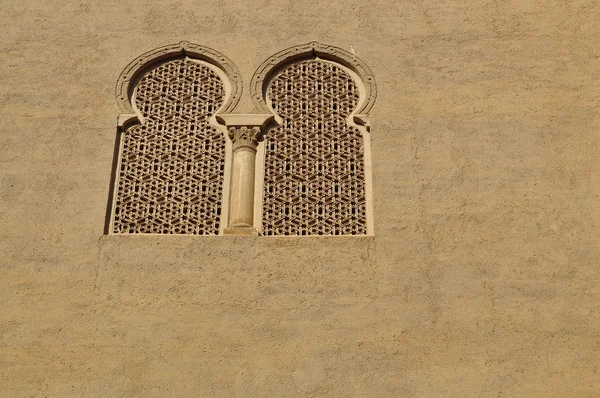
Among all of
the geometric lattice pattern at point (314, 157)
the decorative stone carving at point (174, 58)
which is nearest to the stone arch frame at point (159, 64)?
the decorative stone carving at point (174, 58)

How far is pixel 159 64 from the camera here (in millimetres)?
5945

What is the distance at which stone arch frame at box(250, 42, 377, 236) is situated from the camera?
5426mm

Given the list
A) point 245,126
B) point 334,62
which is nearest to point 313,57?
point 334,62

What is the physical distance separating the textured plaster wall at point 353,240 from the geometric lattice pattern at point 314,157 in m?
0.16

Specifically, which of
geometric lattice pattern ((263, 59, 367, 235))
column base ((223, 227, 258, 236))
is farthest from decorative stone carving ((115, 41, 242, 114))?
column base ((223, 227, 258, 236))

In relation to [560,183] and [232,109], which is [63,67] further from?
[560,183]

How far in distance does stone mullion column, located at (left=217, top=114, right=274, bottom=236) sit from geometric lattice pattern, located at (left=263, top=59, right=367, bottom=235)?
9cm

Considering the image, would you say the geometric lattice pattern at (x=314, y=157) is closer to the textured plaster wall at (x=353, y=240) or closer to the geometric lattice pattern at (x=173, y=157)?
the textured plaster wall at (x=353, y=240)

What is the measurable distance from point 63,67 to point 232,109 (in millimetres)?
1125

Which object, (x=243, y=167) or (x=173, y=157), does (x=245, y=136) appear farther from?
(x=173, y=157)

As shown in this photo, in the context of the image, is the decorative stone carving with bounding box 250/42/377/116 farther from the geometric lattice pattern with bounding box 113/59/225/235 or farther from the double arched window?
the geometric lattice pattern with bounding box 113/59/225/235

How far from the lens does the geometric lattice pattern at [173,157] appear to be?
531cm

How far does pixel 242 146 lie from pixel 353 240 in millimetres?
913

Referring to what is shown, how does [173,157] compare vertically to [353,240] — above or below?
above
